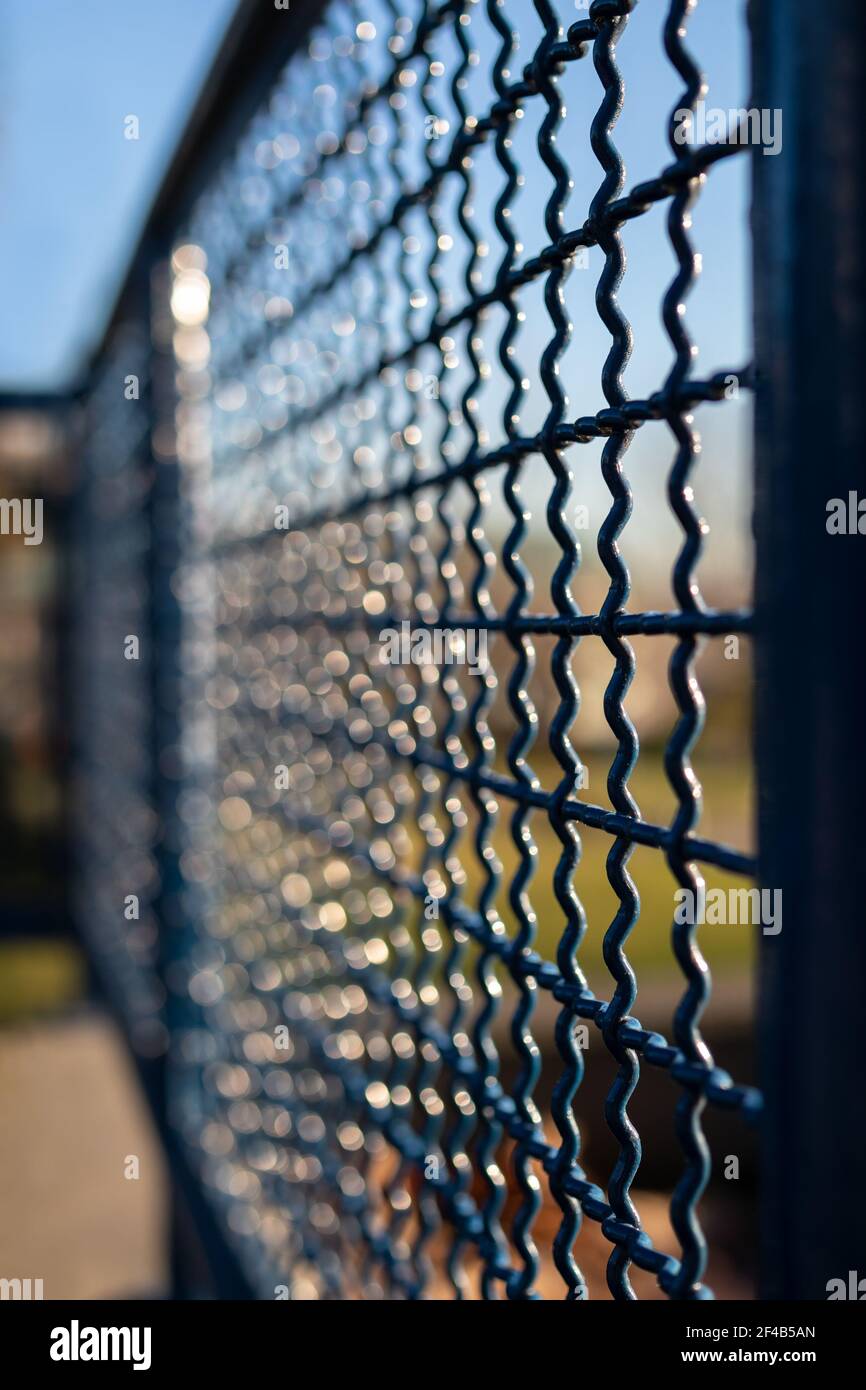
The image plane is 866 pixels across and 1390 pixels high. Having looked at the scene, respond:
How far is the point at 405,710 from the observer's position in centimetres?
146

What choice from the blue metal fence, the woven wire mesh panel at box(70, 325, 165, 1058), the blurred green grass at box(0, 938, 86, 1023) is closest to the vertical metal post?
the blue metal fence

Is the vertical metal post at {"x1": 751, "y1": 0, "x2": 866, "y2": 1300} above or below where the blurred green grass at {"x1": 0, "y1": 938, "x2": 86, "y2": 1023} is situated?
above

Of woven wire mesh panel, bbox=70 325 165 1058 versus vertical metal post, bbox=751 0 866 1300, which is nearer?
vertical metal post, bbox=751 0 866 1300

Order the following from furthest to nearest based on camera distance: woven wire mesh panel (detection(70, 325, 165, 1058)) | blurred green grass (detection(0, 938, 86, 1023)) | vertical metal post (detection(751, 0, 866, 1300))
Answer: blurred green grass (detection(0, 938, 86, 1023)), woven wire mesh panel (detection(70, 325, 165, 1058)), vertical metal post (detection(751, 0, 866, 1300))

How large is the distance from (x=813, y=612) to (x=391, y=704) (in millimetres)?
1001

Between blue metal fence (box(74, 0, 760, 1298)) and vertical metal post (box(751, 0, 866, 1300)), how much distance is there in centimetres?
4

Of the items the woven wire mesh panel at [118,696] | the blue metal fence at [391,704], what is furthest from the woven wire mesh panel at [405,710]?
the woven wire mesh panel at [118,696]

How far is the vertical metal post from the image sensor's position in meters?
0.67

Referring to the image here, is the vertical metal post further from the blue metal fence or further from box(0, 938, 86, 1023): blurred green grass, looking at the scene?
box(0, 938, 86, 1023): blurred green grass

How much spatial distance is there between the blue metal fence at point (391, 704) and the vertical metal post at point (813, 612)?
4 cm

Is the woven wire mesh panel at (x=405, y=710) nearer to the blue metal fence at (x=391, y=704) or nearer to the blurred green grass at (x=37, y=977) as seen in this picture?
the blue metal fence at (x=391, y=704)

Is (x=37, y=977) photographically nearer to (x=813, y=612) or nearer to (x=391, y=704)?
(x=391, y=704)
